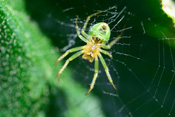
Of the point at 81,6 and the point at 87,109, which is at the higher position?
the point at 81,6

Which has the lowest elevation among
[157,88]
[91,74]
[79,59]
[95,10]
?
[157,88]

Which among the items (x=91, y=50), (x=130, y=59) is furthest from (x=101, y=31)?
(x=91, y=50)

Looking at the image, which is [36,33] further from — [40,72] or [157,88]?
[157,88]

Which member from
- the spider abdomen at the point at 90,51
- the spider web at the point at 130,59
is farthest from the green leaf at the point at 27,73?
the spider abdomen at the point at 90,51

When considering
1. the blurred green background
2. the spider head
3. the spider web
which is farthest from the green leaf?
the spider head

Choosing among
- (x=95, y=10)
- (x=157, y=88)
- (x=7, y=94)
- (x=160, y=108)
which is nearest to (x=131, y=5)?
(x=95, y=10)

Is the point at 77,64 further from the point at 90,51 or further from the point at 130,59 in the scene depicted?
the point at 130,59
